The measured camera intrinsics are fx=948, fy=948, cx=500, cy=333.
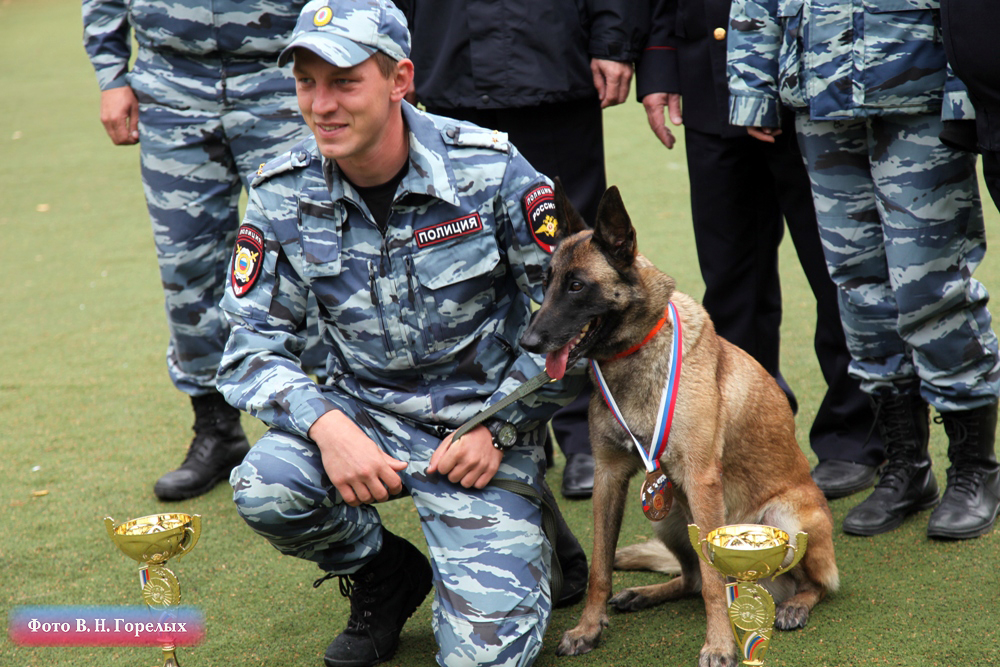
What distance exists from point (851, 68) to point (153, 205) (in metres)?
2.44

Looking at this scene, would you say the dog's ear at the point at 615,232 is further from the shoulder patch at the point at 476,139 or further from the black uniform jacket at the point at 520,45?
the black uniform jacket at the point at 520,45

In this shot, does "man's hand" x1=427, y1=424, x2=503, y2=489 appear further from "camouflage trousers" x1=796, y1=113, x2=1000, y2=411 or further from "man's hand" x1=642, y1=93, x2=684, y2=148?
"man's hand" x1=642, y1=93, x2=684, y2=148

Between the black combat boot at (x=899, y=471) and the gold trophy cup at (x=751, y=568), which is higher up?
the gold trophy cup at (x=751, y=568)

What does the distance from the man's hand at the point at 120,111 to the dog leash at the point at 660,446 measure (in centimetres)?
224

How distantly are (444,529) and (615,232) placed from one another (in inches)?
34.3

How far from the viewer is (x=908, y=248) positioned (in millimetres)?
2693

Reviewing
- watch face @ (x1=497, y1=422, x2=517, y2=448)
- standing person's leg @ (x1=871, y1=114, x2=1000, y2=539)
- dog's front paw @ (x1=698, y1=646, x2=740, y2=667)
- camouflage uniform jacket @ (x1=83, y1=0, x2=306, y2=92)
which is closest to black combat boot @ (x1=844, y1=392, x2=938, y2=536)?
standing person's leg @ (x1=871, y1=114, x2=1000, y2=539)

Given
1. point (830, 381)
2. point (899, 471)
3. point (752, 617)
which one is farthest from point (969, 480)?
point (752, 617)

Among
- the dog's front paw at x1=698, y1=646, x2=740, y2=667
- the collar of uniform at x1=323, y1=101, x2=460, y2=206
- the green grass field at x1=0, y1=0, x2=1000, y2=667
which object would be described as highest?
the collar of uniform at x1=323, y1=101, x2=460, y2=206

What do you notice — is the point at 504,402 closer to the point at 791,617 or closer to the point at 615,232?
the point at 615,232

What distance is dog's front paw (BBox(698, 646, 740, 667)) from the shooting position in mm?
2283

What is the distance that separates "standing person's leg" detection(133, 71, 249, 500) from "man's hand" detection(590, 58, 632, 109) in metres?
1.38

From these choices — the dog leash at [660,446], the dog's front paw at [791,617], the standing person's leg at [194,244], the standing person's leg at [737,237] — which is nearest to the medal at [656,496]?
the dog leash at [660,446]

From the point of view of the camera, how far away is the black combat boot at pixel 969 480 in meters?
2.85
